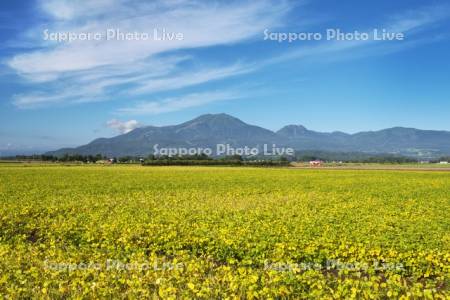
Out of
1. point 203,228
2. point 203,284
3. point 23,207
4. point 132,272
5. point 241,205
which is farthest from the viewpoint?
point 241,205

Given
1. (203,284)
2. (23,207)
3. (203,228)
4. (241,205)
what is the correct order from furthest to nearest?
(241,205), (23,207), (203,228), (203,284)

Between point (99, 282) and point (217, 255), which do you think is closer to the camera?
point (99, 282)

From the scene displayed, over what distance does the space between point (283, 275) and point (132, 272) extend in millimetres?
3832

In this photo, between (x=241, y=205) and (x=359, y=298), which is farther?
(x=241, y=205)

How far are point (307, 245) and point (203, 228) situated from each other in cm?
429

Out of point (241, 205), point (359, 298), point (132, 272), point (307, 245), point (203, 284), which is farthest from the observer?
point (241, 205)

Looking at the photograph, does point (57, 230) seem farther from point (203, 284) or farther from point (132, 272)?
point (203, 284)

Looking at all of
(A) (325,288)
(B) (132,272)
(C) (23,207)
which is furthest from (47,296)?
(C) (23,207)

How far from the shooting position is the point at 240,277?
9.63m

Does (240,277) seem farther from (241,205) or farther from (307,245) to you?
(241,205)

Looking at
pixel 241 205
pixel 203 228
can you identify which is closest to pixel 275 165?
pixel 241 205

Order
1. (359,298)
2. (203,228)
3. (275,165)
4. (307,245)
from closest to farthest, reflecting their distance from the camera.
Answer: (359,298) < (307,245) < (203,228) < (275,165)

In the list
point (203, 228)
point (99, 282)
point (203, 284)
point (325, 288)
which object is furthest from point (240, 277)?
point (203, 228)

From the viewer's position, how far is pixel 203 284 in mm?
9281
